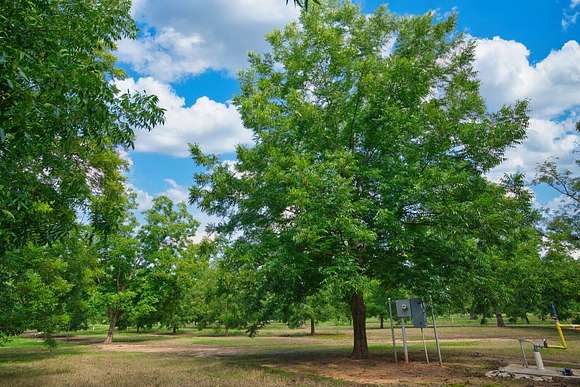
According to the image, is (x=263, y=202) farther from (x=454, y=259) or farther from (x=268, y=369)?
(x=454, y=259)

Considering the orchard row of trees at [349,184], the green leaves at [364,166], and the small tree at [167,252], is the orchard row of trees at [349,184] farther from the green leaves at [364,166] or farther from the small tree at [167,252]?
the small tree at [167,252]

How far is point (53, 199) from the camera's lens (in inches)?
295

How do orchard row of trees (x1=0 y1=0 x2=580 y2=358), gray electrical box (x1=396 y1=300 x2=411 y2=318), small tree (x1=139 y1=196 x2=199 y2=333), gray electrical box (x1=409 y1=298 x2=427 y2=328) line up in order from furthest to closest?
small tree (x1=139 y1=196 x2=199 y2=333) → gray electrical box (x1=396 y1=300 x2=411 y2=318) → gray electrical box (x1=409 y1=298 x2=427 y2=328) → orchard row of trees (x1=0 y1=0 x2=580 y2=358)

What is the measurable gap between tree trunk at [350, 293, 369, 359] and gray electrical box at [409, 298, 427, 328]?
7.87 feet

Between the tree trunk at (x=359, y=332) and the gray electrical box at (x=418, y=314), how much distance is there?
7.87ft

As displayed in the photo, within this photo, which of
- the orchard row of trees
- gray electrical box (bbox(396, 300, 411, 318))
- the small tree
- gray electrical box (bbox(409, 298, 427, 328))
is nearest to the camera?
the orchard row of trees

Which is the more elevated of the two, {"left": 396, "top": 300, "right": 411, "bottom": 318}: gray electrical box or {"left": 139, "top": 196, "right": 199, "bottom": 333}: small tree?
{"left": 139, "top": 196, "right": 199, "bottom": 333}: small tree

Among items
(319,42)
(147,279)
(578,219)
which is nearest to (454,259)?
(319,42)

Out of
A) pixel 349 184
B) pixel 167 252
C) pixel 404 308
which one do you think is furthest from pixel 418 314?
pixel 167 252

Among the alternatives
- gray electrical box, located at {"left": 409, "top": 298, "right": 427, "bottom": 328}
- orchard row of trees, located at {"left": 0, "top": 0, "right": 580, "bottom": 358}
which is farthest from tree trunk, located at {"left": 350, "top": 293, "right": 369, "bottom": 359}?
gray electrical box, located at {"left": 409, "top": 298, "right": 427, "bottom": 328}

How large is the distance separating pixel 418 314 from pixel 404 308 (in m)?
0.57

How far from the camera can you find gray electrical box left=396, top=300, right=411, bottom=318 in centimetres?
1515

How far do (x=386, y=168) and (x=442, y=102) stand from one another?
16.7ft

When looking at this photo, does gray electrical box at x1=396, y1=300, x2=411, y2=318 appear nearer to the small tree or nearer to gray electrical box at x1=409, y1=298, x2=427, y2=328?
gray electrical box at x1=409, y1=298, x2=427, y2=328
